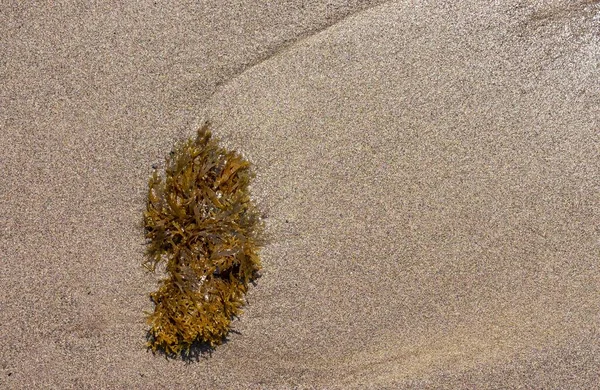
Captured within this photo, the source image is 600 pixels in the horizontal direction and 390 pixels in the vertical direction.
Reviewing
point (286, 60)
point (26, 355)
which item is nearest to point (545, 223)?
point (286, 60)

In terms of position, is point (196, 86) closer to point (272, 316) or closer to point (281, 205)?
point (281, 205)

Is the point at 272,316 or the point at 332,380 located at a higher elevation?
the point at 272,316

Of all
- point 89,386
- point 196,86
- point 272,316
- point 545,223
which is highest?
point 196,86

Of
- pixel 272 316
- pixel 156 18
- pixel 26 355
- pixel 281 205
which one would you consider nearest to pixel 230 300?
pixel 272 316
